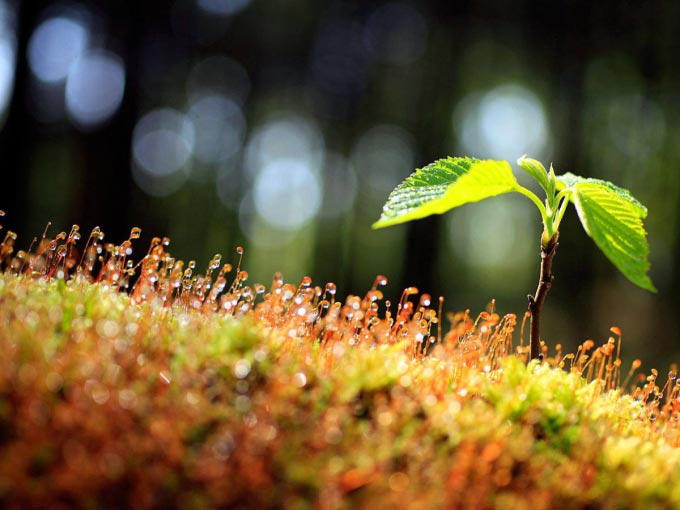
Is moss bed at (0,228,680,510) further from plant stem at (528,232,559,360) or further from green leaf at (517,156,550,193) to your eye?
green leaf at (517,156,550,193)

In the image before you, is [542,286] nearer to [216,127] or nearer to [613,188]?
[613,188]

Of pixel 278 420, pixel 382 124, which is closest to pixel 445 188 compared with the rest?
pixel 278 420

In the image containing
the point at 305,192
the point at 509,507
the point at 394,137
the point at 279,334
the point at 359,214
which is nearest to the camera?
the point at 509,507

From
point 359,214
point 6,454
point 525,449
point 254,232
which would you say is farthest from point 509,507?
point 254,232

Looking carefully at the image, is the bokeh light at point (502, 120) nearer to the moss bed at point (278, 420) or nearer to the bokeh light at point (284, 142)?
the bokeh light at point (284, 142)

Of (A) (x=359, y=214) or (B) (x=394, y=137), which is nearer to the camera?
(B) (x=394, y=137)

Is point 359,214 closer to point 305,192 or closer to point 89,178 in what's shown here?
point 305,192

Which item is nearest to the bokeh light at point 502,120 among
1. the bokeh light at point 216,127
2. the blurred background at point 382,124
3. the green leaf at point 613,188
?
the blurred background at point 382,124
